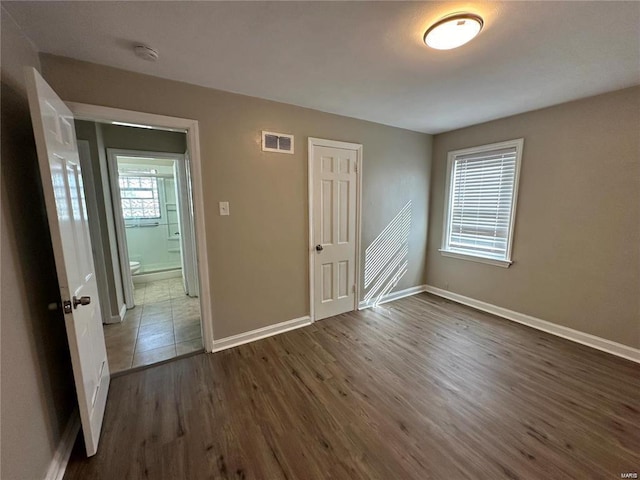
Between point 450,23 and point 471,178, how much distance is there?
2533mm

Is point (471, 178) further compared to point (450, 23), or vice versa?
point (471, 178)

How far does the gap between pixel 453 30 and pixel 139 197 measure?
5.76m

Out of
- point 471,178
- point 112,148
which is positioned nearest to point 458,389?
point 471,178

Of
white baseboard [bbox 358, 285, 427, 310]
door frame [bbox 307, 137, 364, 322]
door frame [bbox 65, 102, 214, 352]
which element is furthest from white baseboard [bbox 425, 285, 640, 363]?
door frame [bbox 65, 102, 214, 352]

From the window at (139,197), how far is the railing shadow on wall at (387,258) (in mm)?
4585

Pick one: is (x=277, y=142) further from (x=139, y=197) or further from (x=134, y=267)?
(x=139, y=197)

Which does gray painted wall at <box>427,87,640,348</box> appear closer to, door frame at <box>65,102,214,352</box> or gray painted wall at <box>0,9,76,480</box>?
door frame at <box>65,102,214,352</box>

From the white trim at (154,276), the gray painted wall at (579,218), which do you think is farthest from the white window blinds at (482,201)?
the white trim at (154,276)

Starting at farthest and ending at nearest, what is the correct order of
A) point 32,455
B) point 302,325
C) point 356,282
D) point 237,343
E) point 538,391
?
1. point 356,282
2. point 302,325
3. point 237,343
4. point 538,391
5. point 32,455

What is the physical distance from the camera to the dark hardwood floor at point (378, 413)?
1415 millimetres

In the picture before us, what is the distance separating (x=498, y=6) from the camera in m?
1.31

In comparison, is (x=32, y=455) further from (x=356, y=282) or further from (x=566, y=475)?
(x=356, y=282)

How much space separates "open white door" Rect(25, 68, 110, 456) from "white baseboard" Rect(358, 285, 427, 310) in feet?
9.11

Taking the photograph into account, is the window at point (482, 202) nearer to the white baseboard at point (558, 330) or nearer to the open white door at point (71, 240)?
the white baseboard at point (558, 330)
